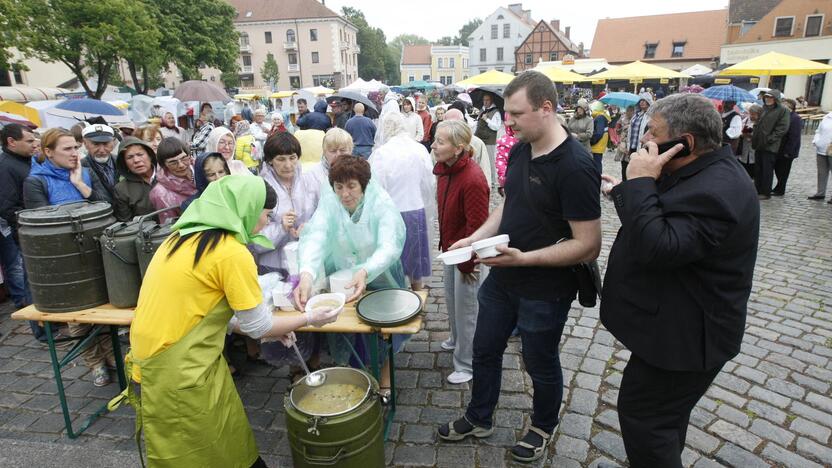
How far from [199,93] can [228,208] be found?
430 inches

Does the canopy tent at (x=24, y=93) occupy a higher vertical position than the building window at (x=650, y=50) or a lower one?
lower

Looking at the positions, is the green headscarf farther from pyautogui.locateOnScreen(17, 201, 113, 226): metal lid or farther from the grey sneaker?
the grey sneaker

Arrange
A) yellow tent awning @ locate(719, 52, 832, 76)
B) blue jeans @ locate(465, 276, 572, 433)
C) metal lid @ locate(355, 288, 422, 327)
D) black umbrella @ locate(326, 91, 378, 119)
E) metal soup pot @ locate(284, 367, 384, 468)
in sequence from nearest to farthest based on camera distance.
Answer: metal soup pot @ locate(284, 367, 384, 468) → blue jeans @ locate(465, 276, 572, 433) → metal lid @ locate(355, 288, 422, 327) → black umbrella @ locate(326, 91, 378, 119) → yellow tent awning @ locate(719, 52, 832, 76)

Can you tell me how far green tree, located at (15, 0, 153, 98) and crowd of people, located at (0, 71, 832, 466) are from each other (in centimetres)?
2096

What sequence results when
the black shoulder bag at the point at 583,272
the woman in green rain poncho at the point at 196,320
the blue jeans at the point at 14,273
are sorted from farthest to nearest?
the blue jeans at the point at 14,273 → the black shoulder bag at the point at 583,272 → the woman in green rain poncho at the point at 196,320

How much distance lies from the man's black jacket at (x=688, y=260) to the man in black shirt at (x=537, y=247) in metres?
0.25

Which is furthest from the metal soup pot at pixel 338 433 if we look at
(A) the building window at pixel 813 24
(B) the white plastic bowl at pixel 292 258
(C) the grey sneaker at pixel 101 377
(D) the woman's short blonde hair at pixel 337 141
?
(A) the building window at pixel 813 24

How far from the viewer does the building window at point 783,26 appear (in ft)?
102

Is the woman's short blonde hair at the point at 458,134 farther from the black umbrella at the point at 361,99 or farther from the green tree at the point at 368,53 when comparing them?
the green tree at the point at 368,53

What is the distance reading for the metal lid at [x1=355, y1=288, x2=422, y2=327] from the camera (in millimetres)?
2752

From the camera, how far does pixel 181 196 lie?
4082 mm

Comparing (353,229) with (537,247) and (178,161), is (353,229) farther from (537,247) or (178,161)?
(178,161)

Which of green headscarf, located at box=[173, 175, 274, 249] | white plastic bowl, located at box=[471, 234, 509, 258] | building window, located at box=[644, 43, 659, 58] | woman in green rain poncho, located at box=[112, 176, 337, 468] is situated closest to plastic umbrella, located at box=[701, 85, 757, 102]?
white plastic bowl, located at box=[471, 234, 509, 258]

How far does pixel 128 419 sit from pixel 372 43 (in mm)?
80594
